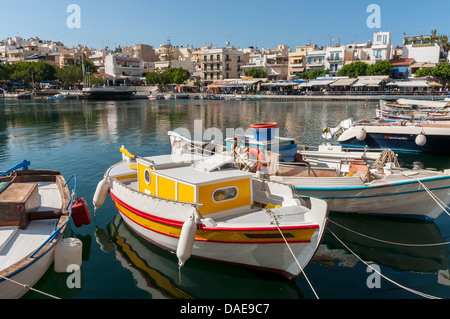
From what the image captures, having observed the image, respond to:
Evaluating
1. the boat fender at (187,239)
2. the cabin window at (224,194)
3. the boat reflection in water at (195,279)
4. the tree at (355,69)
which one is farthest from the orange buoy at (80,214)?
the tree at (355,69)

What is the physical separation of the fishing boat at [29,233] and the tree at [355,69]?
86.7 m

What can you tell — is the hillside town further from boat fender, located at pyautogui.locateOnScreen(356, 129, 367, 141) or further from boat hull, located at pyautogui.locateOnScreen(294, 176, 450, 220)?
boat hull, located at pyautogui.locateOnScreen(294, 176, 450, 220)

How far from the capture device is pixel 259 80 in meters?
99.8

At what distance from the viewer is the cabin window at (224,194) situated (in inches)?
344

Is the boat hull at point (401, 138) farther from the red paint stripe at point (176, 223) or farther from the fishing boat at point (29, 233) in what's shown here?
the fishing boat at point (29, 233)

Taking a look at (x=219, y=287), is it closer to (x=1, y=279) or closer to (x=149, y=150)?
(x=1, y=279)

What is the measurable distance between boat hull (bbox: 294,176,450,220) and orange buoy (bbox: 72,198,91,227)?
7.06 metres

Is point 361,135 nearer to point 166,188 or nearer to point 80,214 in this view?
point 166,188

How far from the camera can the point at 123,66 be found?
114m

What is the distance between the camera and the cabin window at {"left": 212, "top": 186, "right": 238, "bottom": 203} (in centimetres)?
873

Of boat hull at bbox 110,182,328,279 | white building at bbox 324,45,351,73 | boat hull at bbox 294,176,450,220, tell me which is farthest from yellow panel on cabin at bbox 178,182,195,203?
white building at bbox 324,45,351,73

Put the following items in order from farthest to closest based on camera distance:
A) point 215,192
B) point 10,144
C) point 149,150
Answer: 1. point 10,144
2. point 149,150
3. point 215,192
